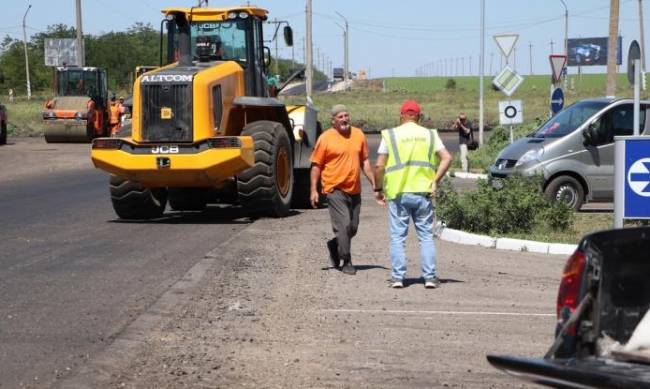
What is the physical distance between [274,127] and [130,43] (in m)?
98.7

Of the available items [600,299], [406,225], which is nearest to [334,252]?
[406,225]

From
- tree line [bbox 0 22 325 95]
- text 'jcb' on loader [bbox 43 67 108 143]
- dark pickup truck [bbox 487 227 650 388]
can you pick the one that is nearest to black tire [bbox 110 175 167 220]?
dark pickup truck [bbox 487 227 650 388]

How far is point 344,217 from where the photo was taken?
1270 cm

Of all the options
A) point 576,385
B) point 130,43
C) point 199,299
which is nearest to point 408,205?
point 199,299

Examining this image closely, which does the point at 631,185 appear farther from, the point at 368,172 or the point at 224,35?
the point at 224,35

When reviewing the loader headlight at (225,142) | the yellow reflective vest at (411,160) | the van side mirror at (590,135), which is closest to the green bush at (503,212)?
the loader headlight at (225,142)

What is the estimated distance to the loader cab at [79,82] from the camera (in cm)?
4831

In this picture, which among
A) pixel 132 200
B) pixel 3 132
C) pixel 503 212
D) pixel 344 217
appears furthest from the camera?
pixel 3 132

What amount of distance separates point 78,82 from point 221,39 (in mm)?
30392

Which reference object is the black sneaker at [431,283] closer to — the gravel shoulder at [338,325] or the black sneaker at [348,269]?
the gravel shoulder at [338,325]

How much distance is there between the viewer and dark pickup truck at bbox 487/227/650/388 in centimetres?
583

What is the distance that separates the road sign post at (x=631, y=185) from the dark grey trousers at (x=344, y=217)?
2735 millimetres

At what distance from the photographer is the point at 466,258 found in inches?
551

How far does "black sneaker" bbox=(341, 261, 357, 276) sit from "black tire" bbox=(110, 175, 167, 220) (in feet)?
20.2
